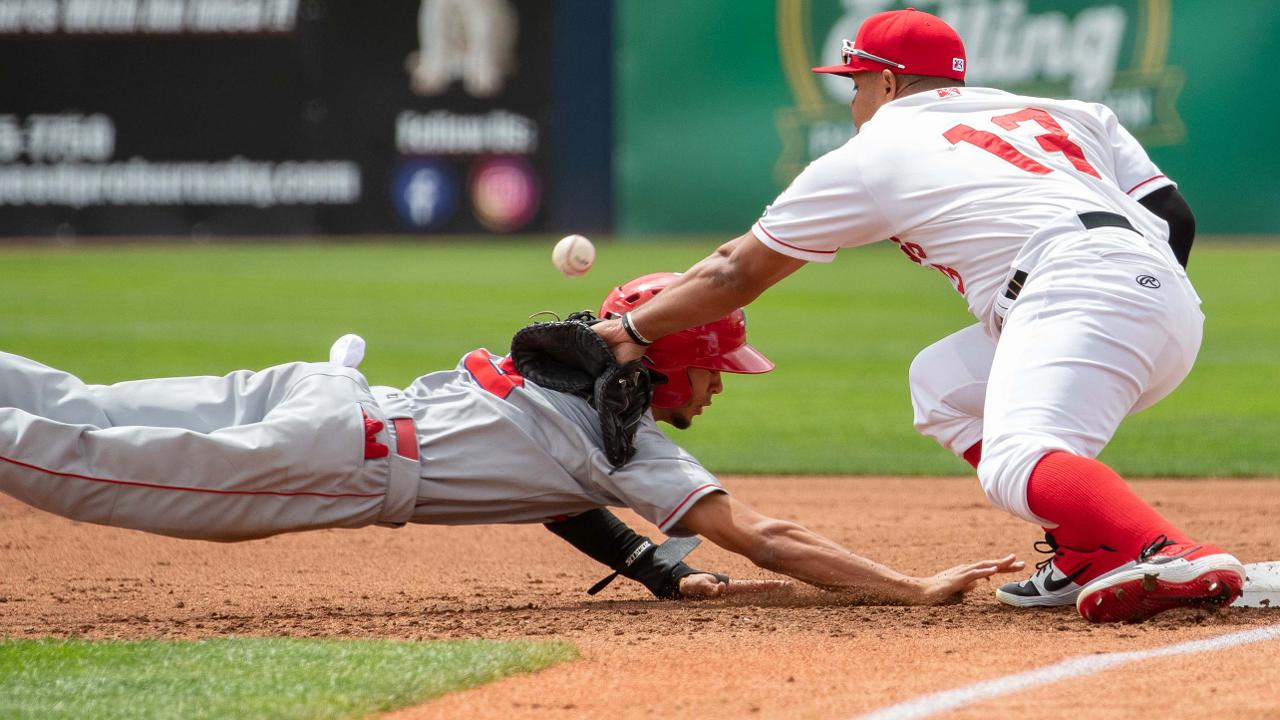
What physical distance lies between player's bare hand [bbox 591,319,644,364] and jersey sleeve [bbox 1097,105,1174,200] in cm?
128

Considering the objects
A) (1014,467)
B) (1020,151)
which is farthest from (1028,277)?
(1014,467)

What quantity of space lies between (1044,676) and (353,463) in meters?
1.63

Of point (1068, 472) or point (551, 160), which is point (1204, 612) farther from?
point (551, 160)

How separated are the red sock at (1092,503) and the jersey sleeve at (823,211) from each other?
694mm

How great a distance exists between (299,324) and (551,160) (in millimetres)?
7244

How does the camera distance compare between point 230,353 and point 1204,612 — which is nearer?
point 1204,612

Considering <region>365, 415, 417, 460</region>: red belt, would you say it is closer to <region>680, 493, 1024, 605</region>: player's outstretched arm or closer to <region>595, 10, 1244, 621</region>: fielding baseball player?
<region>595, 10, 1244, 621</region>: fielding baseball player

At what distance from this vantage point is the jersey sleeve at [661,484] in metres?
3.51

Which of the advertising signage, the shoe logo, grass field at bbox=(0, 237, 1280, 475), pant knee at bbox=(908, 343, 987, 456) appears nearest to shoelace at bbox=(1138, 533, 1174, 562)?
the shoe logo

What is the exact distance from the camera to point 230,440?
3418mm

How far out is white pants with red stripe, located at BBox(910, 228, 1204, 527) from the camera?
323 centimetres

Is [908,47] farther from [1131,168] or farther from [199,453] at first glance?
[199,453]

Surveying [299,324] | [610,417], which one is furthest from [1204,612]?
[299,324]

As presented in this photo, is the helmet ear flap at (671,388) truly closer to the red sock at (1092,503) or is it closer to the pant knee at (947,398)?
the pant knee at (947,398)
